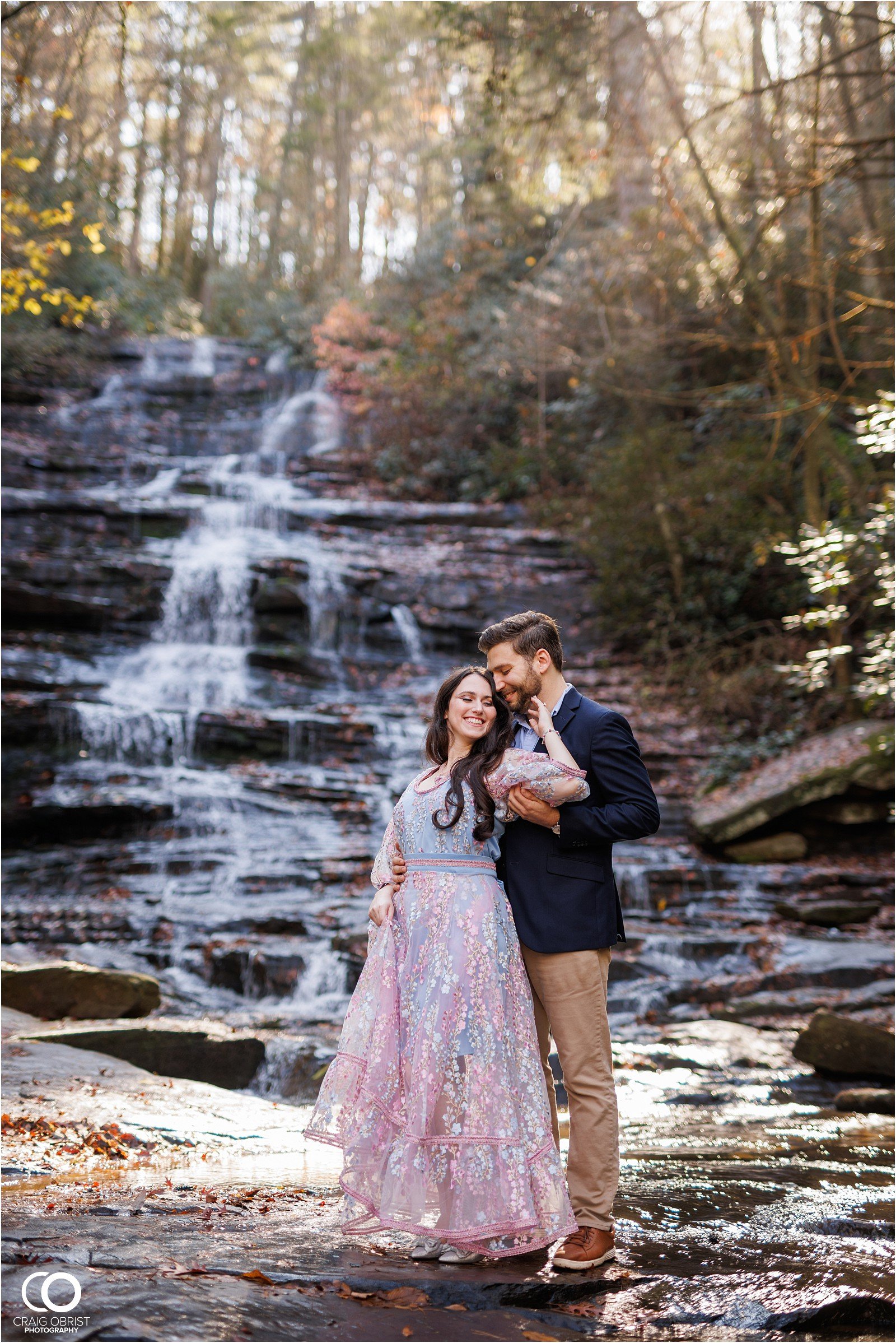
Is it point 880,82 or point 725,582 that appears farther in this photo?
point 725,582

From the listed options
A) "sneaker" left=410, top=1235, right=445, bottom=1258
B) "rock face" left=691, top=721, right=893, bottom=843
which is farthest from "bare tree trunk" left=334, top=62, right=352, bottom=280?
"sneaker" left=410, top=1235, right=445, bottom=1258

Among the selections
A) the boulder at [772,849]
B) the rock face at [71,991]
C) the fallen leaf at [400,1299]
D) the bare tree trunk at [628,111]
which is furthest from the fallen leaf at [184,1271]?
the bare tree trunk at [628,111]

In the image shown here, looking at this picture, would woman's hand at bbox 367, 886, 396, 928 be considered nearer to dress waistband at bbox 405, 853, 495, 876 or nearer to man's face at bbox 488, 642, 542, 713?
dress waistband at bbox 405, 853, 495, 876

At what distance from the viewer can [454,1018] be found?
305 cm

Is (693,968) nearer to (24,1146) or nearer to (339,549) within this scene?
(24,1146)

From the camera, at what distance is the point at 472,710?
132 inches

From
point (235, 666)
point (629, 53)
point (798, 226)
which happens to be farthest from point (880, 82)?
point (235, 666)

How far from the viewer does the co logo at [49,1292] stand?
2133 millimetres

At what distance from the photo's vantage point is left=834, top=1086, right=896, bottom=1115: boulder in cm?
567

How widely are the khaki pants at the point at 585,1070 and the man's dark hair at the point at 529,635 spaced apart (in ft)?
3.15

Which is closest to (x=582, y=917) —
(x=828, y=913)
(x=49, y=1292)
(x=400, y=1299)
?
(x=400, y=1299)

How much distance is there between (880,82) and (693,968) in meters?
10.0

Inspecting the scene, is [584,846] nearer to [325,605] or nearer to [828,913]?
[828,913]

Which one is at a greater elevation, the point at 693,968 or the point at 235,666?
the point at 235,666
